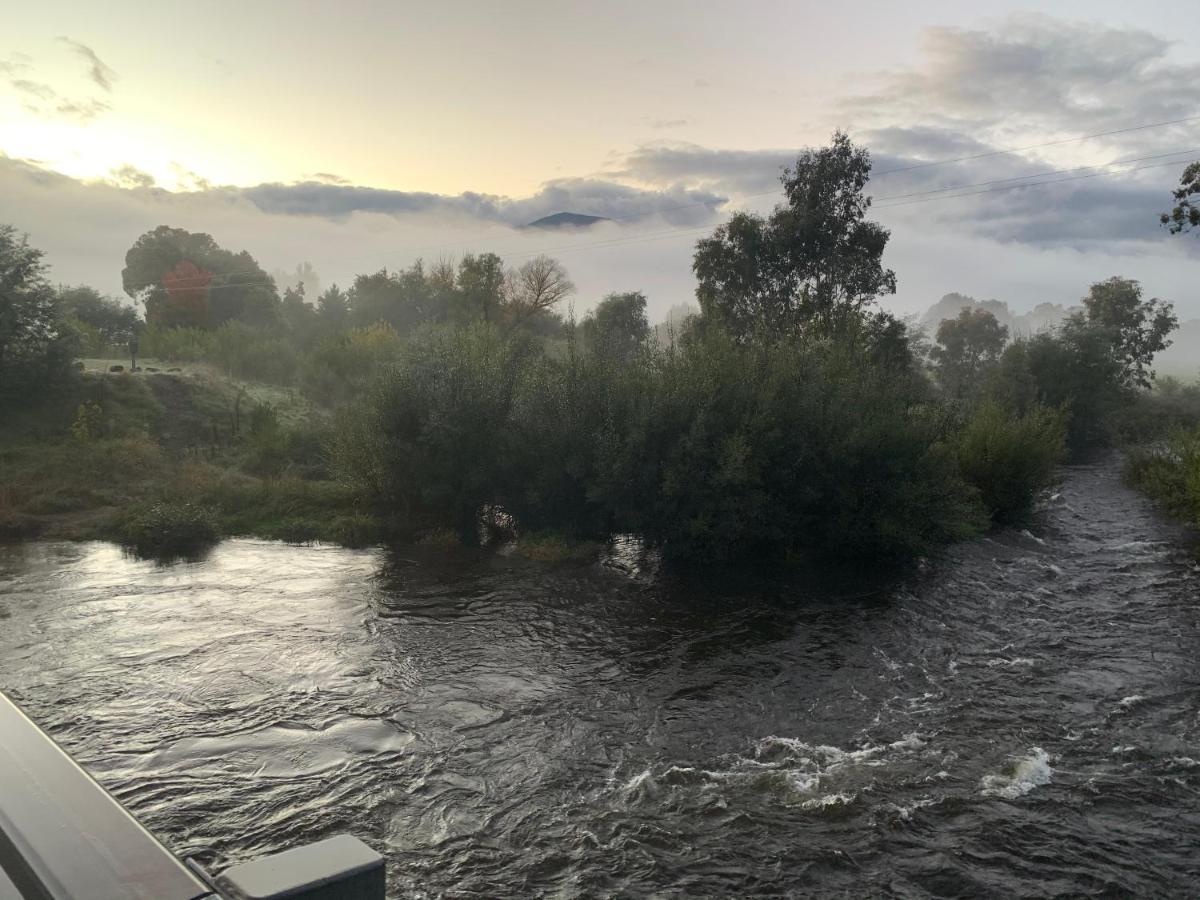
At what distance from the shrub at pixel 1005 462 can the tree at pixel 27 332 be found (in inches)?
1223

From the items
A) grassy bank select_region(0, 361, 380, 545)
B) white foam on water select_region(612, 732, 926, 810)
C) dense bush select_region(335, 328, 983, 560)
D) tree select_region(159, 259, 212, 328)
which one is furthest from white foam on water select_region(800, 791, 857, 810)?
tree select_region(159, 259, 212, 328)

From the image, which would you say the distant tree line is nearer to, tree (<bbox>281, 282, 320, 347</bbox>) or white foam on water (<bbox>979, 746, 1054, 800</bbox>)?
white foam on water (<bbox>979, 746, 1054, 800</bbox>)

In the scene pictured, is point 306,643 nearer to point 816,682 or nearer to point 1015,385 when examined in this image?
point 816,682

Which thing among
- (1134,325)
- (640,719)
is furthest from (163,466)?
(1134,325)

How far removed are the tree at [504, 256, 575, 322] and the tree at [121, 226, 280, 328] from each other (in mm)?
17067

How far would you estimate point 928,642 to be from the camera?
14.6 metres

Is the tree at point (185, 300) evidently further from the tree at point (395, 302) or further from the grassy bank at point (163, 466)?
the grassy bank at point (163, 466)

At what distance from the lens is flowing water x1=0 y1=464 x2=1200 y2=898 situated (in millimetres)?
8203

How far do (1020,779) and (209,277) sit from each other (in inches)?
2399

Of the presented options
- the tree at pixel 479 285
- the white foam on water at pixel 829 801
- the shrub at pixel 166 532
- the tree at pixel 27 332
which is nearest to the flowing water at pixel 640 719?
the white foam on water at pixel 829 801

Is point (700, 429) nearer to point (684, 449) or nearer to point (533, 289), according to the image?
point (684, 449)

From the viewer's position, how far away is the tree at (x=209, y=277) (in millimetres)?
57750

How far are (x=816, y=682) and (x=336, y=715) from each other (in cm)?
723

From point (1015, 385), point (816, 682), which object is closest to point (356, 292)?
point (1015, 385)
